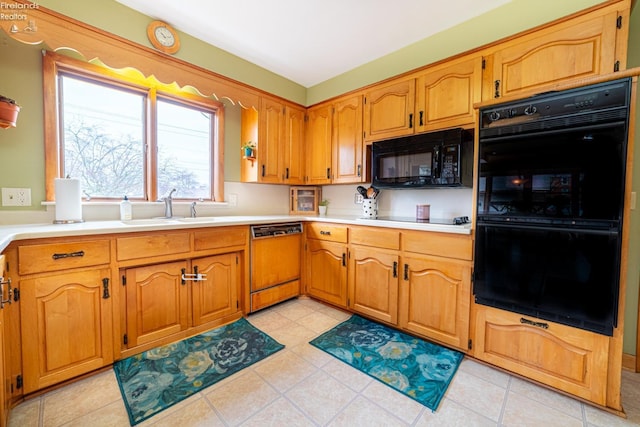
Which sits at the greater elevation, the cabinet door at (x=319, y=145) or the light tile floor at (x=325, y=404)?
the cabinet door at (x=319, y=145)

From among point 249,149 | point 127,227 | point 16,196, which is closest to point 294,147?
point 249,149

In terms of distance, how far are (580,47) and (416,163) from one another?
3.83ft

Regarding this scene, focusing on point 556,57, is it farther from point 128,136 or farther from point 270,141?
point 128,136

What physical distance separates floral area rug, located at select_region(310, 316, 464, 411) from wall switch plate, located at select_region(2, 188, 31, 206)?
2.24m

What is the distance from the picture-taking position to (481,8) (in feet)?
6.47

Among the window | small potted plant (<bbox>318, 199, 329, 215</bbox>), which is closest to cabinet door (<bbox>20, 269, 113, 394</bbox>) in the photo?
the window

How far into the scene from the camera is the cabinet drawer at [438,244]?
1826mm

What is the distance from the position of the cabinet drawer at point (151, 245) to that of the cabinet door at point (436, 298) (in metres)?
1.75

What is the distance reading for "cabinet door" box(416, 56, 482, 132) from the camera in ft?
6.51

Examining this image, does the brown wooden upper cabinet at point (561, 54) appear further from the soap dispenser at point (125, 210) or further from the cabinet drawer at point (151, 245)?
the soap dispenser at point (125, 210)

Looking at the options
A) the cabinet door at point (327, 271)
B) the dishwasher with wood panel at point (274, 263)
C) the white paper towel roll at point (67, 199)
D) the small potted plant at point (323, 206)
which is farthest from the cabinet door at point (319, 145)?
the white paper towel roll at point (67, 199)

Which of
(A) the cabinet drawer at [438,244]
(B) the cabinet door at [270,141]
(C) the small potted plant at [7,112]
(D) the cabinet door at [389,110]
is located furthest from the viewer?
(B) the cabinet door at [270,141]

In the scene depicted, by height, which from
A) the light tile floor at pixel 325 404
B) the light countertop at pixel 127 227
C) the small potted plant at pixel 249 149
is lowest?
the light tile floor at pixel 325 404

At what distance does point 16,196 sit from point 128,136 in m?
0.85
